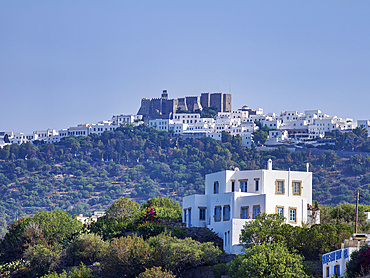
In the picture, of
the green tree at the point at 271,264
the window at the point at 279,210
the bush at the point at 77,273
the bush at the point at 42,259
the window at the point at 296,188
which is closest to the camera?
the green tree at the point at 271,264

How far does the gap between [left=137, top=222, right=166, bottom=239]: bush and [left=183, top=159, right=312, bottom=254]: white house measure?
297cm

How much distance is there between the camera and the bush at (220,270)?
1802 inches

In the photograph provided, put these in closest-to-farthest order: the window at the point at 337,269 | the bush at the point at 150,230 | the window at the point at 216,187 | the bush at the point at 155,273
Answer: the window at the point at 337,269 → the bush at the point at 155,273 → the bush at the point at 150,230 → the window at the point at 216,187

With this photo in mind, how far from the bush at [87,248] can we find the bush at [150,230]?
280cm

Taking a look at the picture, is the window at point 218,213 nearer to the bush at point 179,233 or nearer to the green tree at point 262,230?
the bush at point 179,233

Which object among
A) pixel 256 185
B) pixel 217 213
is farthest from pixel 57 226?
pixel 256 185

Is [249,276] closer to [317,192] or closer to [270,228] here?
[270,228]

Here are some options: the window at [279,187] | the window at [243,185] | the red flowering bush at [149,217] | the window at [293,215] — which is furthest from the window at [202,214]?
the window at [293,215]

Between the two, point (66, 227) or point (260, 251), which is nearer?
point (260, 251)

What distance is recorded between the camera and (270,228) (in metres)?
46.7

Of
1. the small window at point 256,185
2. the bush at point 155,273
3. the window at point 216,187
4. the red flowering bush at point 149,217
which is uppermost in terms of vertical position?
the small window at point 256,185

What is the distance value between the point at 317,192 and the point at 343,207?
122m

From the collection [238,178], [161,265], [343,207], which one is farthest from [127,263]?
[343,207]

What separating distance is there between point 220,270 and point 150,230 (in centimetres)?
1008
